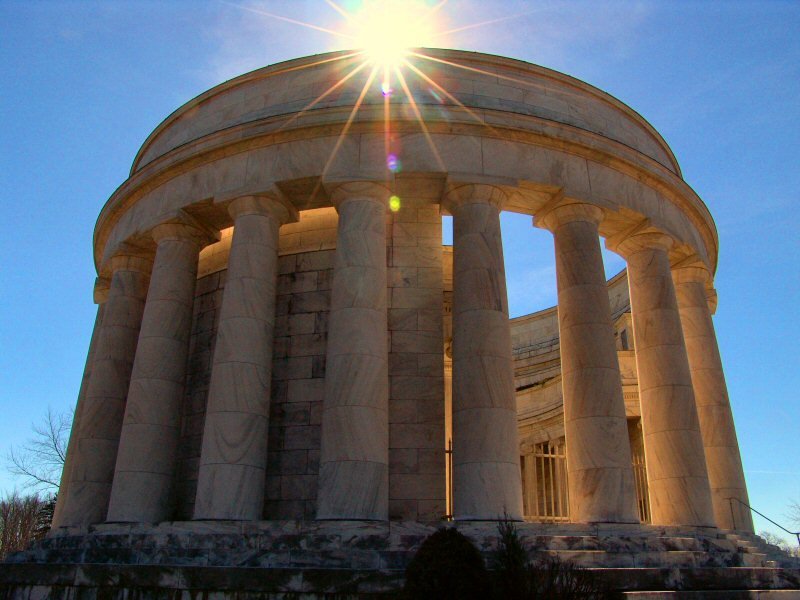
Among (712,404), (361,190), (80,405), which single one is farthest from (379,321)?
(80,405)

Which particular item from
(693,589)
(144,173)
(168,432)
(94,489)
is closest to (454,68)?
(144,173)

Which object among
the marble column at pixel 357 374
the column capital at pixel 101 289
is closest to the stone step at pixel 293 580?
the marble column at pixel 357 374

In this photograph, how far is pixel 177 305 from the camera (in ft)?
101

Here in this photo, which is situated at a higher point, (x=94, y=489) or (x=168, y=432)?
(x=168, y=432)

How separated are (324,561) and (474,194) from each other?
1566 centimetres

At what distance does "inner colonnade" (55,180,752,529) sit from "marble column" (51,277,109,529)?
979 millimetres

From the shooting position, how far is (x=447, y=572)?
14656 millimetres

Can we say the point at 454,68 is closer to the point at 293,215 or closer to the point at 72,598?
the point at 293,215

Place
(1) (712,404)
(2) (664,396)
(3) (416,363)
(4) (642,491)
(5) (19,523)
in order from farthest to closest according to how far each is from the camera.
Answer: (5) (19,523) < (4) (642,491) < (1) (712,404) < (2) (664,396) < (3) (416,363)

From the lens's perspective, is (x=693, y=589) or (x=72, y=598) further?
(x=72, y=598)

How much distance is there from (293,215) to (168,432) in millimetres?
11145

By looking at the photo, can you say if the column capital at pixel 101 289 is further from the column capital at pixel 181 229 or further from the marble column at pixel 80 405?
the column capital at pixel 181 229

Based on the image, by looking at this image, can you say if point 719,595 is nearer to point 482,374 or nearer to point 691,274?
point 482,374

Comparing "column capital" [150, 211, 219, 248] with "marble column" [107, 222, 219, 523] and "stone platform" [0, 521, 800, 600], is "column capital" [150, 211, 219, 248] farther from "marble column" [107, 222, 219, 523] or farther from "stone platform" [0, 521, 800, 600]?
"stone platform" [0, 521, 800, 600]
